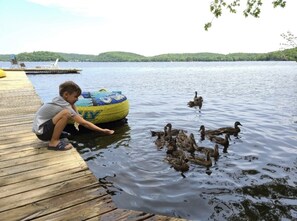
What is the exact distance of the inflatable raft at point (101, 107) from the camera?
44.3 feet

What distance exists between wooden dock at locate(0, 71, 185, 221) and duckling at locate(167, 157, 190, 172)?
3.94 m

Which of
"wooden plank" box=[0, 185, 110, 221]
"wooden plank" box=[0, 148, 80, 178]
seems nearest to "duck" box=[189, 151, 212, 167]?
"wooden plank" box=[0, 148, 80, 178]

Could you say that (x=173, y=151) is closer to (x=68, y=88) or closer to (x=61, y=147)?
(x=61, y=147)

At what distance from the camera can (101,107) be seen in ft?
45.1

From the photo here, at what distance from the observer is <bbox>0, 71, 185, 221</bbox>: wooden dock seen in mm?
4340

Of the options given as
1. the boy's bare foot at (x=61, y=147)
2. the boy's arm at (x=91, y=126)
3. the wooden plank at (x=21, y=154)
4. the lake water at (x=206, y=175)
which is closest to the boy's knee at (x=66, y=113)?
the boy's arm at (x=91, y=126)

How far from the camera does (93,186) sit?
16.8 ft

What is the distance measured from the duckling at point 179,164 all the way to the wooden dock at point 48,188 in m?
3.94

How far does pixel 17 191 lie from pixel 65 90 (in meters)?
2.65

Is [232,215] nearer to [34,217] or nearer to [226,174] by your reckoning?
[226,174]

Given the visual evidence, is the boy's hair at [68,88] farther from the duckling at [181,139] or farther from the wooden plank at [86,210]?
the duckling at [181,139]

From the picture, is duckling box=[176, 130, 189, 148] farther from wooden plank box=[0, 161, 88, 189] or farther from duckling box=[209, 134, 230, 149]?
wooden plank box=[0, 161, 88, 189]

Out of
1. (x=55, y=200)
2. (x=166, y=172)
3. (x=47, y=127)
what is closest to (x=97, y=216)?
(x=55, y=200)

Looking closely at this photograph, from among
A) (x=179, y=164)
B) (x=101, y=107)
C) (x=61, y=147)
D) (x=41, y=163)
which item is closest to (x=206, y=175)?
(x=179, y=164)
